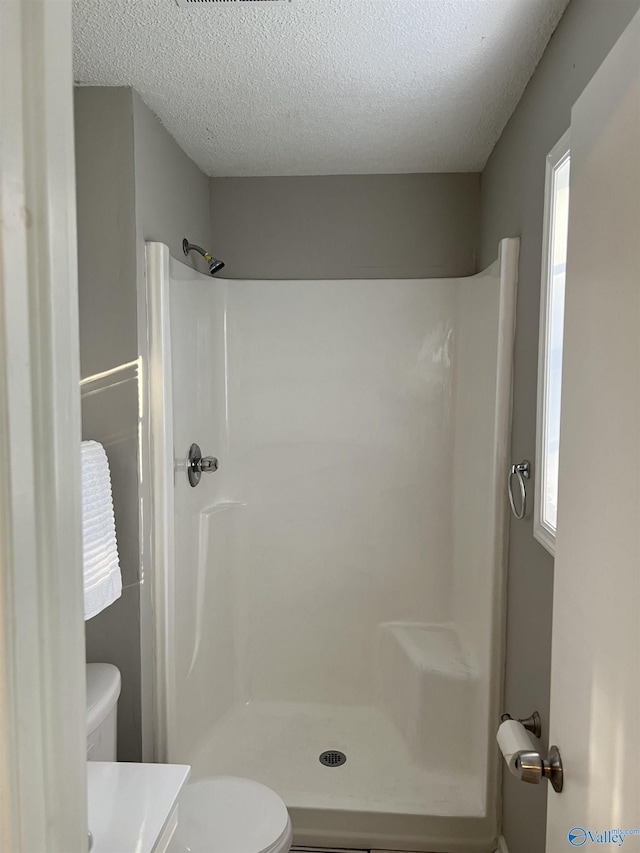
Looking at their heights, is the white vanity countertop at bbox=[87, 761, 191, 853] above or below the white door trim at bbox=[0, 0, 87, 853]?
below

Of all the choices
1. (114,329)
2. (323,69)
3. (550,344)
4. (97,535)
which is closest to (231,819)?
(97,535)

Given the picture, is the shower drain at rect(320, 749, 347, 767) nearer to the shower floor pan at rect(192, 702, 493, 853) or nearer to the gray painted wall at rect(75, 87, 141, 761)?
the shower floor pan at rect(192, 702, 493, 853)

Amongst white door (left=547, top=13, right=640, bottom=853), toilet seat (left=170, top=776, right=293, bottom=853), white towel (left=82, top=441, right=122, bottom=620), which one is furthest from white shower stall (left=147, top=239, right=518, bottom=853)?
white door (left=547, top=13, right=640, bottom=853)

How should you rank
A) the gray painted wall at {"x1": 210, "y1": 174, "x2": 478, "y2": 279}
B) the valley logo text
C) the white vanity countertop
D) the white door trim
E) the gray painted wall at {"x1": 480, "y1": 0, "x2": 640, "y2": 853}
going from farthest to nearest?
the gray painted wall at {"x1": 210, "y1": 174, "x2": 478, "y2": 279} → the gray painted wall at {"x1": 480, "y1": 0, "x2": 640, "y2": 853} → the white vanity countertop → the valley logo text → the white door trim

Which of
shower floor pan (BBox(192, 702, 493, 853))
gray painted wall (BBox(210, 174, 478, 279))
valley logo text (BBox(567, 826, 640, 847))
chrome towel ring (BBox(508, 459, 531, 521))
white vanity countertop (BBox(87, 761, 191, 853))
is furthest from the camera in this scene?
gray painted wall (BBox(210, 174, 478, 279))

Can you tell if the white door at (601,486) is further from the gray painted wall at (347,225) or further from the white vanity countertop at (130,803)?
the gray painted wall at (347,225)

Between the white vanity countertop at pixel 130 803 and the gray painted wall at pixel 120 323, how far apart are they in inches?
16.2

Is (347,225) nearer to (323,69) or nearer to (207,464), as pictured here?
(323,69)

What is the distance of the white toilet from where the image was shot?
5.06 feet

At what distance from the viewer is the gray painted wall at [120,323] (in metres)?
1.77

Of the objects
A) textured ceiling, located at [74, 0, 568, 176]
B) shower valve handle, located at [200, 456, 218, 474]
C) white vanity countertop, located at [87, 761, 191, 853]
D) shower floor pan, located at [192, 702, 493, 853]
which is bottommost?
shower floor pan, located at [192, 702, 493, 853]

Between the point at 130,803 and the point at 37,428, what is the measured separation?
3.75 feet

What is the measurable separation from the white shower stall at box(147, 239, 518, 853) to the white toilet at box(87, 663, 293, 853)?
1.59 ft

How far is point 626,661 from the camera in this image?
2.12 ft
